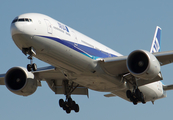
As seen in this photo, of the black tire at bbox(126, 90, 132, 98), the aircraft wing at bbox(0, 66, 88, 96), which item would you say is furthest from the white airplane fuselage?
the aircraft wing at bbox(0, 66, 88, 96)

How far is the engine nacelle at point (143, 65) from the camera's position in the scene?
2691cm

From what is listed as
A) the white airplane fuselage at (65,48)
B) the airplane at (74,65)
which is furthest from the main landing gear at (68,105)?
the white airplane fuselage at (65,48)

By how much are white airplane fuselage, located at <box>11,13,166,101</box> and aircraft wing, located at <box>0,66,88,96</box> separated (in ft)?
10.2

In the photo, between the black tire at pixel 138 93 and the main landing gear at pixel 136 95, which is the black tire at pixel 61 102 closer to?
the main landing gear at pixel 136 95

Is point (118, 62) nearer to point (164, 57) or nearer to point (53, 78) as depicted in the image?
point (164, 57)

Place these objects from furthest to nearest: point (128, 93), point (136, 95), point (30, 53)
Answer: point (128, 93) < point (136, 95) < point (30, 53)

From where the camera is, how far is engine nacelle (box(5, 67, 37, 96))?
32.3 m

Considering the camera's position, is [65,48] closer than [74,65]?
Yes

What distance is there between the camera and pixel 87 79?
28.4 metres

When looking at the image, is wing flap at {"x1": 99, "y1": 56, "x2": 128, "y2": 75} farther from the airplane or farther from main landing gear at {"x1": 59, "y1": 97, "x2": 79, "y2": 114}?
main landing gear at {"x1": 59, "y1": 97, "x2": 79, "y2": 114}

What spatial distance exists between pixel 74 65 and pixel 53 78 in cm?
656

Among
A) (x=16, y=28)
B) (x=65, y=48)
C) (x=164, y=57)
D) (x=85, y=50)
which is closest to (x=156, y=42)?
(x=164, y=57)

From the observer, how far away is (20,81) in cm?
3284

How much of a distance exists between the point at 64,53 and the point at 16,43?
139 inches
